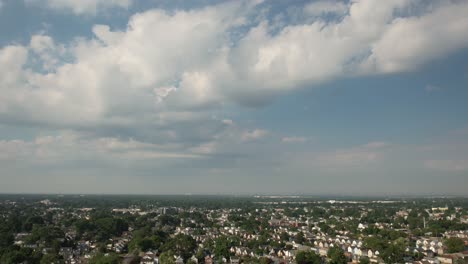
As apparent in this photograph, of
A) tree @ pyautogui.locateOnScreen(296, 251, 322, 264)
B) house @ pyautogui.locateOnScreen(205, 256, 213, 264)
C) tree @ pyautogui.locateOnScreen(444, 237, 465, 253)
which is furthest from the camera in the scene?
tree @ pyautogui.locateOnScreen(444, 237, 465, 253)

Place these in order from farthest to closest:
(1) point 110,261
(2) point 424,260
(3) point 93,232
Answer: (3) point 93,232 → (2) point 424,260 → (1) point 110,261

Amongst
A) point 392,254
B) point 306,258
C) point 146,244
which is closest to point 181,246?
point 146,244

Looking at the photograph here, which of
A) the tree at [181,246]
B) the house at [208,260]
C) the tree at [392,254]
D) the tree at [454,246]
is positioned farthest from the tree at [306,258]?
the tree at [454,246]

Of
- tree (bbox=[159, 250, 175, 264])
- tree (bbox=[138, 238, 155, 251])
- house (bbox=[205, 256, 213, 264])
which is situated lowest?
house (bbox=[205, 256, 213, 264])

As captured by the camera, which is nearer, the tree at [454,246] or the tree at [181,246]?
the tree at [181,246]

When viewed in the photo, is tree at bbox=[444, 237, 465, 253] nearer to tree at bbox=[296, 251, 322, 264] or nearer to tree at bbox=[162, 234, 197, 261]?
tree at bbox=[296, 251, 322, 264]

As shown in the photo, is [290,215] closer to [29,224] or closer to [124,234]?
[124,234]

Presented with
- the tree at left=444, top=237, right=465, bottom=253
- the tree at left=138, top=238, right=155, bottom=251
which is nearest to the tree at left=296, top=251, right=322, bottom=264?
the tree at left=444, top=237, right=465, bottom=253

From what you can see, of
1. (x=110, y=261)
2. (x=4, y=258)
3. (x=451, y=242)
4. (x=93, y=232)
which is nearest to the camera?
(x=110, y=261)

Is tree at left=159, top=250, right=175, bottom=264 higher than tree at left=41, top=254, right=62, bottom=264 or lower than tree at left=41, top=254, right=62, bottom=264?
higher

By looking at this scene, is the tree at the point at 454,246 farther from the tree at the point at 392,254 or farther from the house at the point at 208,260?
the house at the point at 208,260

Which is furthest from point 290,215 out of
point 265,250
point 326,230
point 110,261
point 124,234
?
point 110,261
